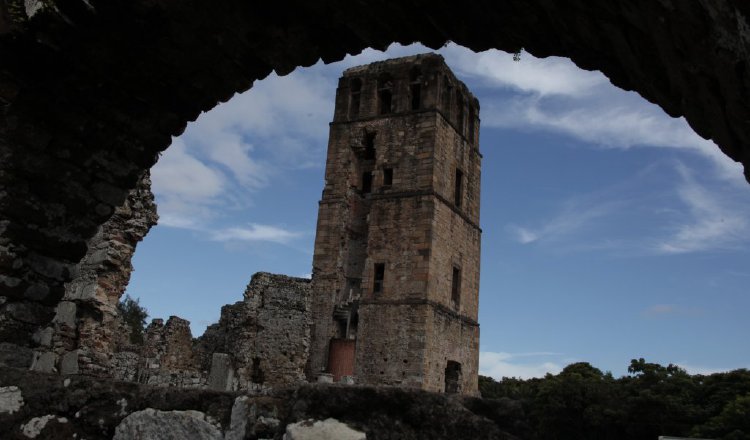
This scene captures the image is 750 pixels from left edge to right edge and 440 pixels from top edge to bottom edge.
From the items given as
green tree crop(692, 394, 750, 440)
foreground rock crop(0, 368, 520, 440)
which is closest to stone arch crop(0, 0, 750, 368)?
foreground rock crop(0, 368, 520, 440)

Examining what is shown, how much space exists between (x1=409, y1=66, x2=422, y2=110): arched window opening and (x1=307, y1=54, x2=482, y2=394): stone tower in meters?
0.04

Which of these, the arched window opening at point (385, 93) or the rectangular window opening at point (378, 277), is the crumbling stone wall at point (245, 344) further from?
the arched window opening at point (385, 93)

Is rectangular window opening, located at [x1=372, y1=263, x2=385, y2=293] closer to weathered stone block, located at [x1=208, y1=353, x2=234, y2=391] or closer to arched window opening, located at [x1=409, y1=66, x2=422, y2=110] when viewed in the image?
arched window opening, located at [x1=409, y1=66, x2=422, y2=110]

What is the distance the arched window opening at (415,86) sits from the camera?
88.9 ft

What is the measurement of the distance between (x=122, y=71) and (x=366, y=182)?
22938mm

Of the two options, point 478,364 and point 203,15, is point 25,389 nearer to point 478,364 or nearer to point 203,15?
point 203,15

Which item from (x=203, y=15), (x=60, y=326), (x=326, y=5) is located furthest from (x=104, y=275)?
(x=326, y=5)

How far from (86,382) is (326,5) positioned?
245 centimetres

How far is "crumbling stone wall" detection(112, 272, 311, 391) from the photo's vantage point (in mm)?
13672

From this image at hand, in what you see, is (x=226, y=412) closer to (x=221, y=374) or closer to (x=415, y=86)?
(x=221, y=374)

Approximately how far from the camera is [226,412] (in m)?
Answer: 2.43

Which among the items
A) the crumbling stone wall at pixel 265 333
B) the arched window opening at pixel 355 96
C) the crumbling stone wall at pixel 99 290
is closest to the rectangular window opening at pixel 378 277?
the crumbling stone wall at pixel 265 333

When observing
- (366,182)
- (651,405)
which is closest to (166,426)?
(366,182)

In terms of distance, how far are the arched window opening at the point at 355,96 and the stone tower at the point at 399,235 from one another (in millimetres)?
49
